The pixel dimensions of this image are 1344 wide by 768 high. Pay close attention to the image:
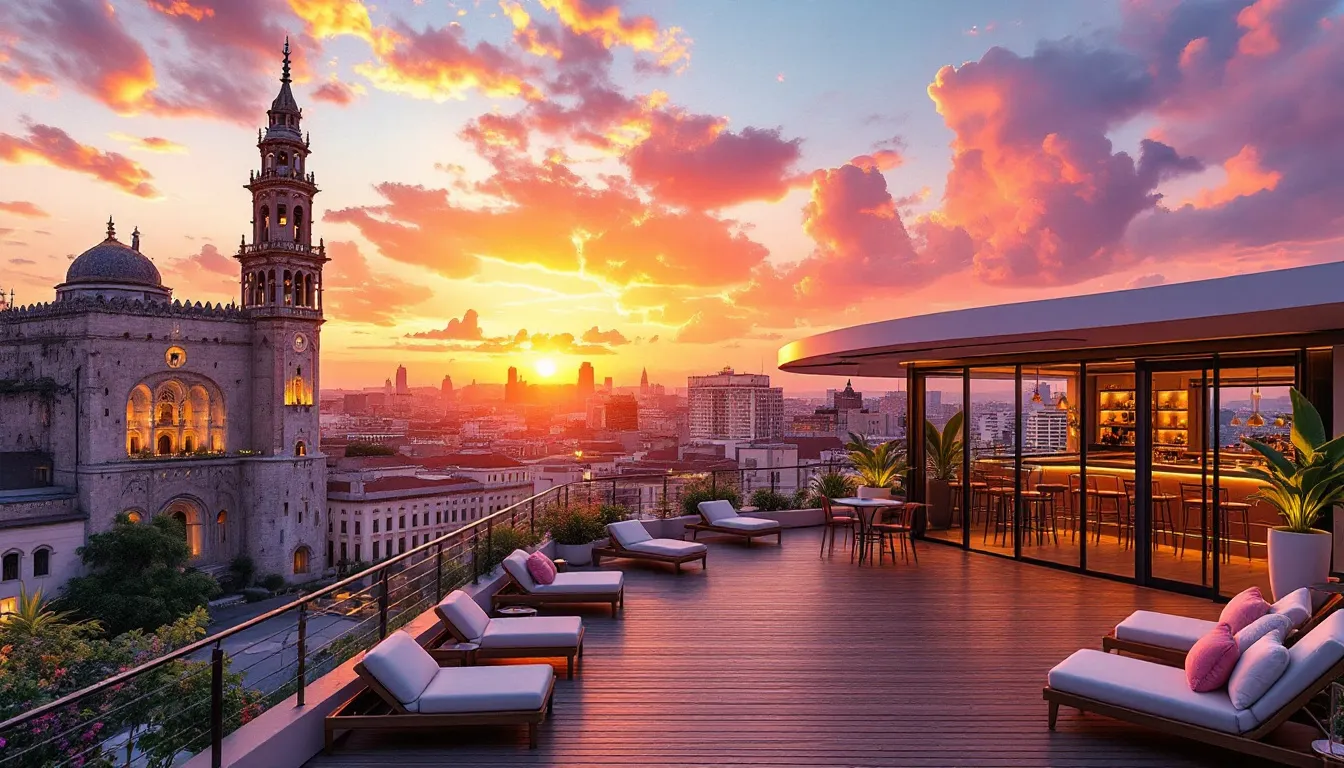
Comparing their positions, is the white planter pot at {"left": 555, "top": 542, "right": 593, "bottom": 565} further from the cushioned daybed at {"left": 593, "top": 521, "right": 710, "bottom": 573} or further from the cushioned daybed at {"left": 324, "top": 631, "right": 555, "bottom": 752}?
the cushioned daybed at {"left": 324, "top": 631, "right": 555, "bottom": 752}

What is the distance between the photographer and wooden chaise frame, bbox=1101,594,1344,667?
4723 mm

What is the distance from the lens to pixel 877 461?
1302 cm

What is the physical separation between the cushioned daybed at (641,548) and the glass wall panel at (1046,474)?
482 cm

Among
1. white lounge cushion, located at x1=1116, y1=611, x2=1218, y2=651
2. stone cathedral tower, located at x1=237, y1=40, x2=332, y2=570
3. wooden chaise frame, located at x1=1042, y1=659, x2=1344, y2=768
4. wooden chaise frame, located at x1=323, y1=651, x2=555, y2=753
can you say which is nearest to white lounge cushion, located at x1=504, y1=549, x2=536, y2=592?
wooden chaise frame, located at x1=323, y1=651, x2=555, y2=753

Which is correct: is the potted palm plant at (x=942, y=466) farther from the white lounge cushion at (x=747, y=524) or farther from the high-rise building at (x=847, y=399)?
the high-rise building at (x=847, y=399)

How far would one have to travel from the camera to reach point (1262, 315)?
633cm

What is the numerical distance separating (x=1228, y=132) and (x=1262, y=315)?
11.5 m

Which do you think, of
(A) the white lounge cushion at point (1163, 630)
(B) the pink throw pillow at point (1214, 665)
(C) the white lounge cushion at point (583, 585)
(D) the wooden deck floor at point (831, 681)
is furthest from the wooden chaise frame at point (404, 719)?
(A) the white lounge cushion at point (1163, 630)

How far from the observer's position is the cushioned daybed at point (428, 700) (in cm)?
431

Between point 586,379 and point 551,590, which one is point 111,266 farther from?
point 586,379

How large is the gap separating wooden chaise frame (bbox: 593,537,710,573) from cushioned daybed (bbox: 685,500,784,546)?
4.29 ft

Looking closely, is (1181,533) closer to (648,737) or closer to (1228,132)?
(648,737)

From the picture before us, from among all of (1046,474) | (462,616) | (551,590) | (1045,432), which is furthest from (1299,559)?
(462,616)

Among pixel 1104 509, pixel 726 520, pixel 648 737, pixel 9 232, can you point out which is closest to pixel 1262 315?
pixel 1104 509
